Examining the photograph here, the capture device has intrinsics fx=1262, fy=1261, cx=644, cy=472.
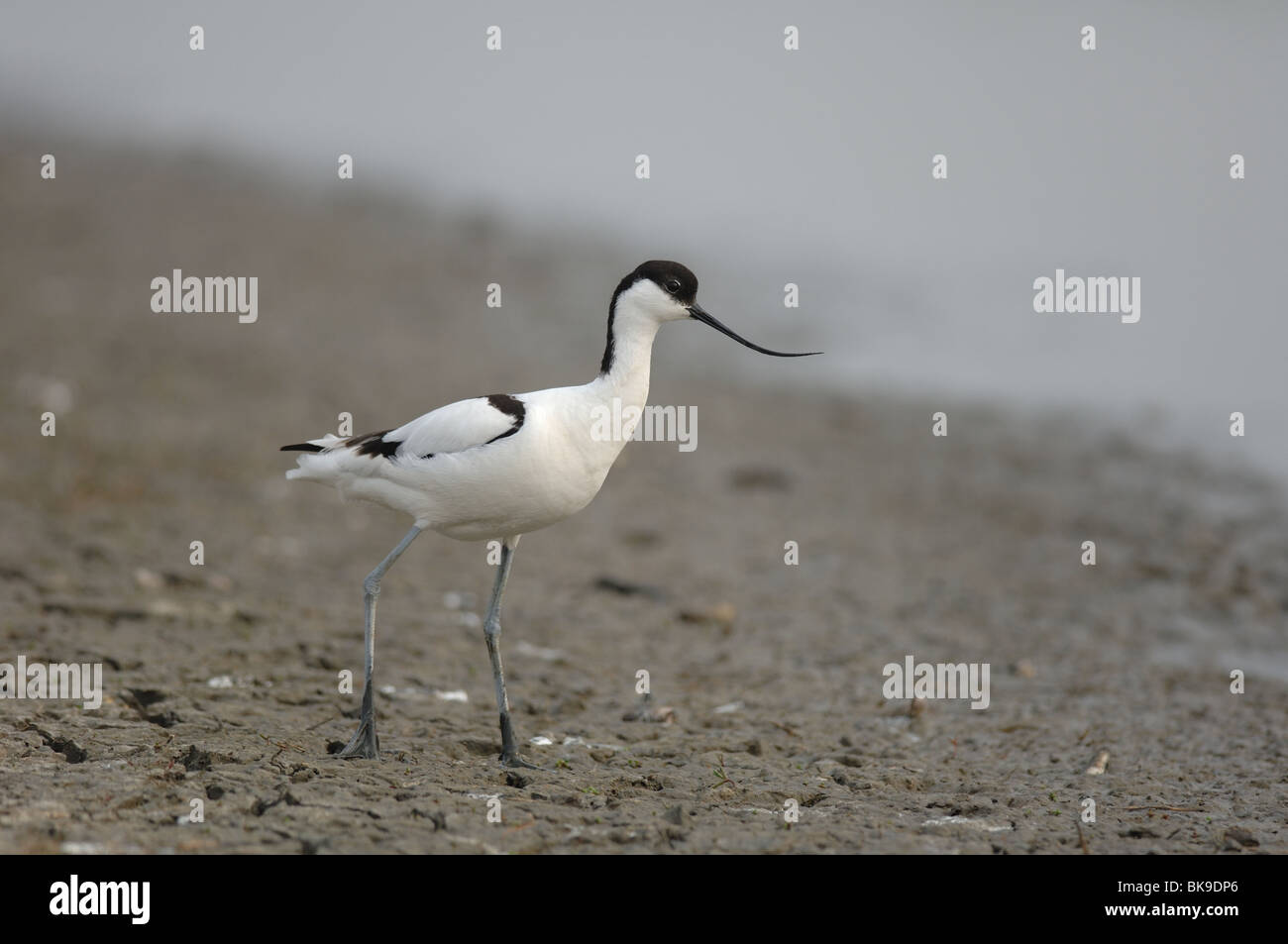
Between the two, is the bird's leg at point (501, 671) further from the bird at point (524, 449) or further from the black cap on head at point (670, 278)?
the black cap on head at point (670, 278)

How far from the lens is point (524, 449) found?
Answer: 18.0ft

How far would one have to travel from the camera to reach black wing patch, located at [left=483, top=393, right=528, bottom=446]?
5566mm

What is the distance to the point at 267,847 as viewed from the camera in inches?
171

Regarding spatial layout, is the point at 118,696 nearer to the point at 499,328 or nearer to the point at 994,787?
the point at 994,787

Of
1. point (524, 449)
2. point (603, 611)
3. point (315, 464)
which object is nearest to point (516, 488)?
point (524, 449)

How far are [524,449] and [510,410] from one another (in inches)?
8.7

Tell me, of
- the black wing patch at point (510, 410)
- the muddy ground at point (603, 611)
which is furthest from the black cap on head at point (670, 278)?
the muddy ground at point (603, 611)

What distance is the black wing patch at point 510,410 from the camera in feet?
18.3

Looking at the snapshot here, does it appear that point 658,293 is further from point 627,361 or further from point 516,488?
point 516,488

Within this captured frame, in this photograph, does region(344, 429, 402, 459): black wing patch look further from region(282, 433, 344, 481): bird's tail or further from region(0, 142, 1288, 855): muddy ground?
region(0, 142, 1288, 855): muddy ground

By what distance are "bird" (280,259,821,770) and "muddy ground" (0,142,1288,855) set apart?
0.92 metres

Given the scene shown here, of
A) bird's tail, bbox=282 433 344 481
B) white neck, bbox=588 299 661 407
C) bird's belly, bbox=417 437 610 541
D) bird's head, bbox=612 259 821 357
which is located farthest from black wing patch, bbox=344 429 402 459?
bird's head, bbox=612 259 821 357

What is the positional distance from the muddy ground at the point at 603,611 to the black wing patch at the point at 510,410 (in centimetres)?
149

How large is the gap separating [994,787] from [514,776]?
2.12 meters
